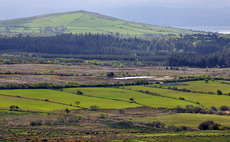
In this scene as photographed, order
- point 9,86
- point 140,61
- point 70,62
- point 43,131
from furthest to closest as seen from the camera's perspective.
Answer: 1. point 140,61
2. point 70,62
3. point 9,86
4. point 43,131

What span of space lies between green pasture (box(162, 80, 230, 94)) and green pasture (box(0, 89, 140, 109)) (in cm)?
2544

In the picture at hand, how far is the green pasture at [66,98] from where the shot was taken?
249 feet

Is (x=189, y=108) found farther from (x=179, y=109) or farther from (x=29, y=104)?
(x=29, y=104)

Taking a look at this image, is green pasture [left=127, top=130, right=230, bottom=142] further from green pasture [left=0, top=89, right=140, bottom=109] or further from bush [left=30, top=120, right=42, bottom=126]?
green pasture [left=0, top=89, right=140, bottom=109]

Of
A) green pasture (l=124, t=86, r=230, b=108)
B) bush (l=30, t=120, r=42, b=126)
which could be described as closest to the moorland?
green pasture (l=124, t=86, r=230, b=108)

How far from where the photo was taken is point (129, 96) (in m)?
84.9

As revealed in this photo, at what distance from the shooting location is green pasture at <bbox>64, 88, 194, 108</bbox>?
78.4 meters

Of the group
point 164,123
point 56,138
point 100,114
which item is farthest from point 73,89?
point 56,138

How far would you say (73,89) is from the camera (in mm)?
91875

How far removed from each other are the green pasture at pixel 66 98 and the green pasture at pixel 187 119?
32.3 ft

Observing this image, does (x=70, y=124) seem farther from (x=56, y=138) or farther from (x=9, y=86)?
(x=9, y=86)

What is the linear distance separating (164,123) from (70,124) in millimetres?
13774

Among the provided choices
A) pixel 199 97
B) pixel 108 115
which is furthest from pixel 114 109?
pixel 199 97

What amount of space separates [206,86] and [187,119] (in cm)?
3736
